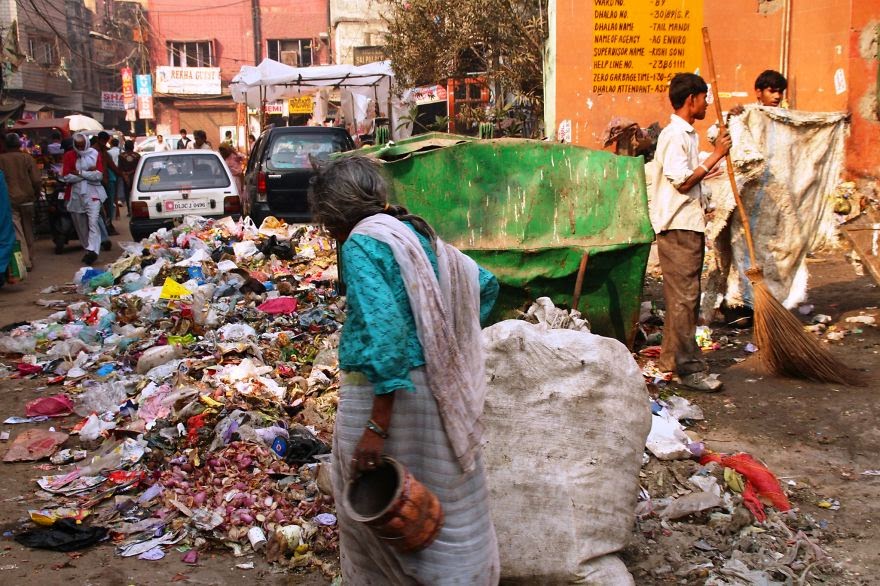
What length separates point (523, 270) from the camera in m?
6.20

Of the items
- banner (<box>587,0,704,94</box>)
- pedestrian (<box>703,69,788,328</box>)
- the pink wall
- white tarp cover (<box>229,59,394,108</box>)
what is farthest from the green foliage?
the pink wall

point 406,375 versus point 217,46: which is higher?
point 217,46

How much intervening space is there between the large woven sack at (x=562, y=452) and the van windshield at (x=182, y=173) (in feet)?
31.3

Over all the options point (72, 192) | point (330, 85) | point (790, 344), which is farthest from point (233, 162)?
point (790, 344)

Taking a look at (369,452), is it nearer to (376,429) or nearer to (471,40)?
(376,429)

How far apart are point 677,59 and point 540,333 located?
28.5 feet

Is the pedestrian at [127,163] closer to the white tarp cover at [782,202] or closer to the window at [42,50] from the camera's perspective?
the white tarp cover at [782,202]

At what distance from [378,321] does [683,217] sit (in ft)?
12.0

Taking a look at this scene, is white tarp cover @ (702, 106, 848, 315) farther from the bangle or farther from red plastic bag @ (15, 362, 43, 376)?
red plastic bag @ (15, 362, 43, 376)

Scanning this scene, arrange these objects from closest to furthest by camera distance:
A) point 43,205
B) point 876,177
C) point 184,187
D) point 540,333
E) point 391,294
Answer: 1. point 391,294
2. point 540,333
3. point 876,177
4. point 184,187
5. point 43,205

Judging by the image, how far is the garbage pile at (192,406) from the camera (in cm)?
411

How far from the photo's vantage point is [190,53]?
4081 centimetres

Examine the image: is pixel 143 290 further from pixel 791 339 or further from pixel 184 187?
pixel 791 339

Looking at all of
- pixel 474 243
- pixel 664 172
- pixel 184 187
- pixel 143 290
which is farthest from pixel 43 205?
pixel 664 172
